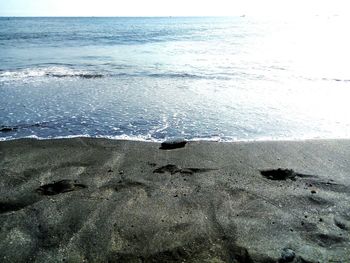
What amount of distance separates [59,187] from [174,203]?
1.65m

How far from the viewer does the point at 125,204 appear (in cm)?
401

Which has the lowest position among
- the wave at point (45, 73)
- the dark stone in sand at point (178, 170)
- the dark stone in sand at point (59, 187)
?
the dark stone in sand at point (178, 170)

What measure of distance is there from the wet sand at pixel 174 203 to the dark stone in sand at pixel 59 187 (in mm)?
23

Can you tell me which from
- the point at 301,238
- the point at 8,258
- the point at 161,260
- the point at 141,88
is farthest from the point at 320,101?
the point at 8,258

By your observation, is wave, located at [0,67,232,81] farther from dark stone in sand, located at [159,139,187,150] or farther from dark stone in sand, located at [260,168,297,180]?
dark stone in sand, located at [260,168,297,180]

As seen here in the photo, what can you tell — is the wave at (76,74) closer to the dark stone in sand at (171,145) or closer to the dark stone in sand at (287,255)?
the dark stone in sand at (171,145)

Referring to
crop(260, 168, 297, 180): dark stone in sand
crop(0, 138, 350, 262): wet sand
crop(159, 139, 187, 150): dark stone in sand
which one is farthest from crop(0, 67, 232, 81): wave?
crop(260, 168, 297, 180): dark stone in sand

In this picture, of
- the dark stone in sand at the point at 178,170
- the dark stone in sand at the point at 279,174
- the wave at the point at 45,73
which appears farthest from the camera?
the wave at the point at 45,73

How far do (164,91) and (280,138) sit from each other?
5054mm

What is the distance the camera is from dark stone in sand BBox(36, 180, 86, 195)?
432 cm

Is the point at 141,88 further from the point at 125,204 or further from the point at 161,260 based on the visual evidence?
the point at 161,260

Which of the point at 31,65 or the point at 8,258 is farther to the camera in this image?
the point at 31,65

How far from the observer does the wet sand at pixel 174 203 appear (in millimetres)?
3238

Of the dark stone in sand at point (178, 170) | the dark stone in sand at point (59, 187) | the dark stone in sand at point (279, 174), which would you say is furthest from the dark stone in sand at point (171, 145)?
the dark stone in sand at point (59, 187)
